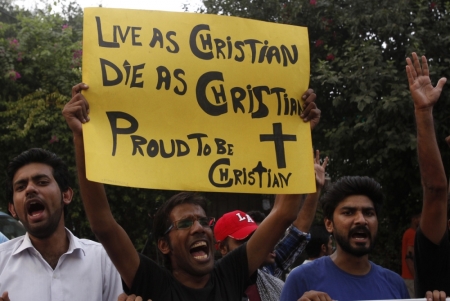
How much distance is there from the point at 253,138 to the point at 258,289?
1084 millimetres

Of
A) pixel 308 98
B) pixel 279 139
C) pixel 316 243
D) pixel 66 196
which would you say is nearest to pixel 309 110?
pixel 308 98

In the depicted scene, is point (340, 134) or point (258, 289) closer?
point (258, 289)

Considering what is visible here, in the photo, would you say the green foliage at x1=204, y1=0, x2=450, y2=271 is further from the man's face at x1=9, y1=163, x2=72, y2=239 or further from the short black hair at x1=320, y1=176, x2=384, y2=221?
the man's face at x1=9, y1=163, x2=72, y2=239

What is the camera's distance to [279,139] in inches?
132

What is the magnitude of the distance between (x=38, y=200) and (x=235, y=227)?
1376mm

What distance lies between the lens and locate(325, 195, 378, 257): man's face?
3600mm

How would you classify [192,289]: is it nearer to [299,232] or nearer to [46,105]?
[299,232]

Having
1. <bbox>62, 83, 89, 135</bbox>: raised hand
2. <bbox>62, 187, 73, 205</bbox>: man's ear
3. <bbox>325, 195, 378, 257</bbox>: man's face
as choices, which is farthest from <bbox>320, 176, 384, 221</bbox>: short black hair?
<bbox>62, 83, 89, 135</bbox>: raised hand

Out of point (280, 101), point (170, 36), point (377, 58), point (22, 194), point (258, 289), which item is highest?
point (377, 58)

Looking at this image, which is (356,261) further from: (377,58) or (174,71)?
(377,58)

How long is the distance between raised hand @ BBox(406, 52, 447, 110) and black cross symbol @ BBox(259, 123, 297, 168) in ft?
1.96

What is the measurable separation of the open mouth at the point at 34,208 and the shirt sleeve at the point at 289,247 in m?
1.46

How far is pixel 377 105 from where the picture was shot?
836cm

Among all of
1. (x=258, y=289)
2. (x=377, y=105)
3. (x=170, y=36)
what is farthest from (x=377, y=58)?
(x=170, y=36)
